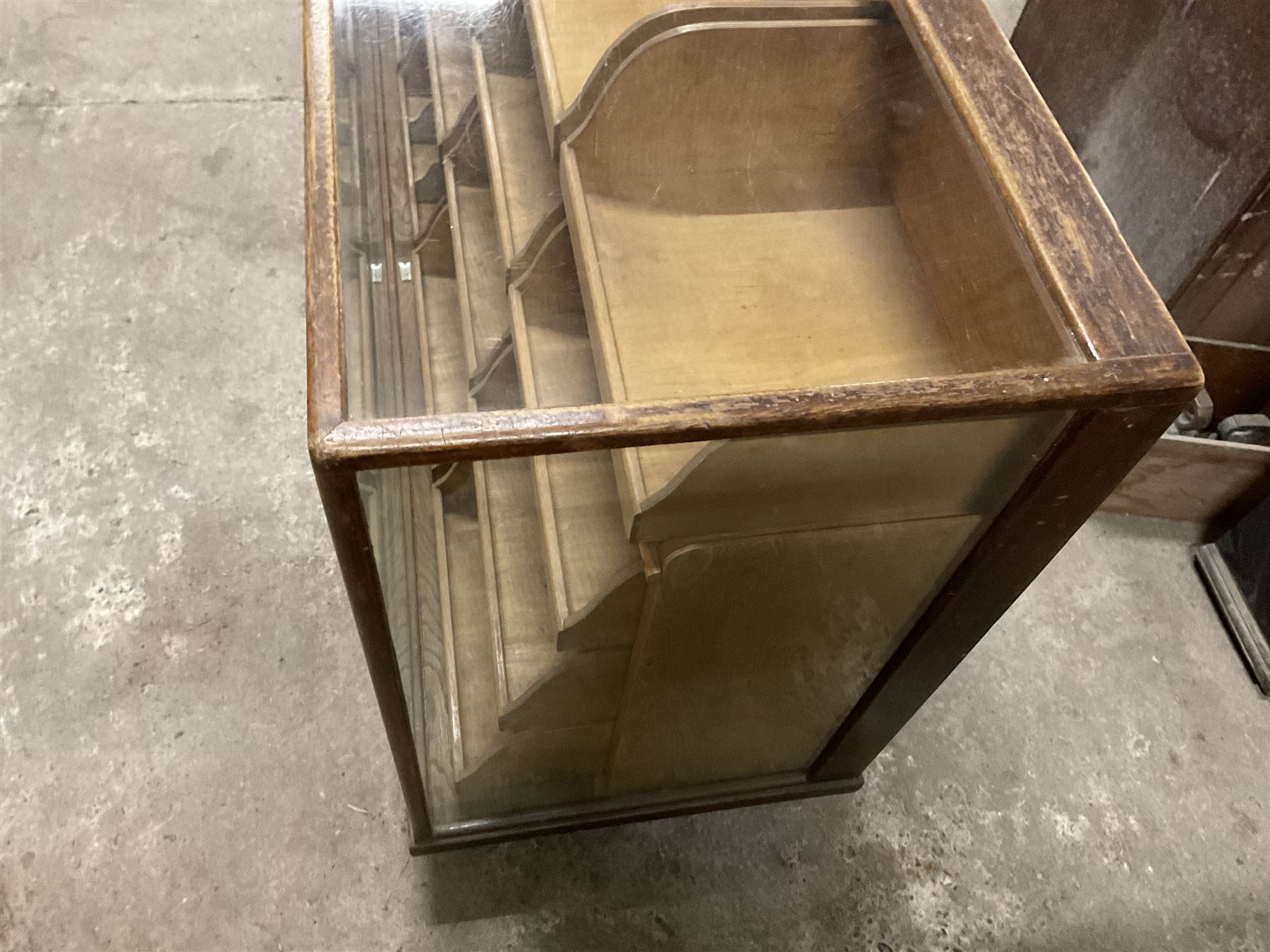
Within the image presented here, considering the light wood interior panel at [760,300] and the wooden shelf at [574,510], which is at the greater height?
the light wood interior panel at [760,300]

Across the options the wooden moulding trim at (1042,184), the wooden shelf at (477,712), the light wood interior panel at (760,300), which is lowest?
the wooden shelf at (477,712)

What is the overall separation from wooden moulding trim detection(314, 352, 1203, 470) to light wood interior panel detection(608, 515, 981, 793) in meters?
0.24

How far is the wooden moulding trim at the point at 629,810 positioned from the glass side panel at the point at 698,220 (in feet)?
2.75

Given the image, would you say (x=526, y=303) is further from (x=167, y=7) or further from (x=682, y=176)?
(x=167, y=7)

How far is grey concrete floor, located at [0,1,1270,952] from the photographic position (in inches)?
61.0

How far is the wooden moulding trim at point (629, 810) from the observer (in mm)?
1531

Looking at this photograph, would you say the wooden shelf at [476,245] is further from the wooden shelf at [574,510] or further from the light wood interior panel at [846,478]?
the light wood interior panel at [846,478]

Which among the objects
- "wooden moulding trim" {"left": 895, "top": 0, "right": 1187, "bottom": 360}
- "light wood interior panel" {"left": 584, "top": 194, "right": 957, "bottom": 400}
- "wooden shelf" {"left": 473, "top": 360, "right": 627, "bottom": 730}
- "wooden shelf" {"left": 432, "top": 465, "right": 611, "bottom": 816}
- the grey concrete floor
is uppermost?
"wooden moulding trim" {"left": 895, "top": 0, "right": 1187, "bottom": 360}

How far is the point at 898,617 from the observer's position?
3.94 ft

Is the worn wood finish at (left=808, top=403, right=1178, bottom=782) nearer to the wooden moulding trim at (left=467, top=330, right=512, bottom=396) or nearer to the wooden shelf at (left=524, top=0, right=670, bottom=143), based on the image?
the wooden moulding trim at (left=467, top=330, right=512, bottom=396)

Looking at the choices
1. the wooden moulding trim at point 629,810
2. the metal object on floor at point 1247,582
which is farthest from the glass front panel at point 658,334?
the metal object on floor at point 1247,582

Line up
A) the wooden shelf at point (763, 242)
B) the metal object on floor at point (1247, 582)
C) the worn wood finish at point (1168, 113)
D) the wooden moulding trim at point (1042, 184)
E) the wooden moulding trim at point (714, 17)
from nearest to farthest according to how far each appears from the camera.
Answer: the wooden moulding trim at point (1042, 184) < the wooden shelf at point (763, 242) < the wooden moulding trim at point (714, 17) < the worn wood finish at point (1168, 113) < the metal object on floor at point (1247, 582)

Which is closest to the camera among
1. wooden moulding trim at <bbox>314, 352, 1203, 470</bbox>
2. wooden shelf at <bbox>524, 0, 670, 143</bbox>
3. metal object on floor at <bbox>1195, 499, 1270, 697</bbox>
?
wooden moulding trim at <bbox>314, 352, 1203, 470</bbox>

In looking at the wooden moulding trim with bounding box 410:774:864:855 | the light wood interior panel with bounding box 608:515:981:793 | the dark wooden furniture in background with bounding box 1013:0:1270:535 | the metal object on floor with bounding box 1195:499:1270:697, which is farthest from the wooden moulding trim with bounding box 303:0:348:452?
the metal object on floor with bounding box 1195:499:1270:697
